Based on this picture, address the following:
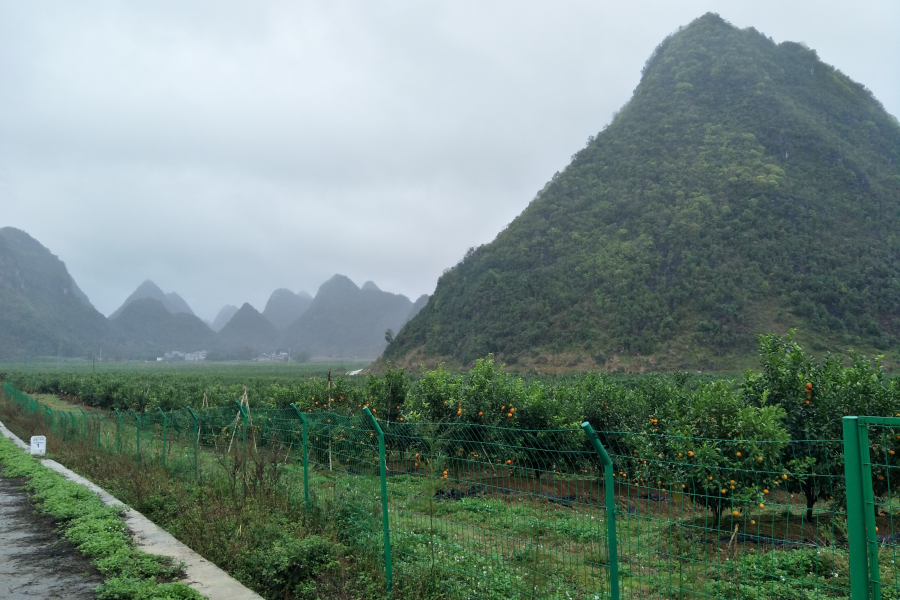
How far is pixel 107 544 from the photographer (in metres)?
6.18

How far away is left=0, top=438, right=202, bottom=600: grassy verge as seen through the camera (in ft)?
16.1

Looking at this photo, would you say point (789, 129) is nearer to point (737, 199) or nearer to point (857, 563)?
point (737, 199)

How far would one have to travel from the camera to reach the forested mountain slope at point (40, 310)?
138m

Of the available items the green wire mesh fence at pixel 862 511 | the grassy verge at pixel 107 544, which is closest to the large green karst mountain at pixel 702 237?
the grassy verge at pixel 107 544

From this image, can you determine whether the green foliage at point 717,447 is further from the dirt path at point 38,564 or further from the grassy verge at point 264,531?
the dirt path at point 38,564

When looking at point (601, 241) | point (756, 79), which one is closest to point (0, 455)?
point (601, 241)

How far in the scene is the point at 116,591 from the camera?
4.91 meters

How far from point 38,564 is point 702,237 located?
59.4 m

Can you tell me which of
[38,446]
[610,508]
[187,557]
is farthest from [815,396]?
[38,446]

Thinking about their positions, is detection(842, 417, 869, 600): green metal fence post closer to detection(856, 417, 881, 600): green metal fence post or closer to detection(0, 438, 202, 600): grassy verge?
detection(856, 417, 881, 600): green metal fence post

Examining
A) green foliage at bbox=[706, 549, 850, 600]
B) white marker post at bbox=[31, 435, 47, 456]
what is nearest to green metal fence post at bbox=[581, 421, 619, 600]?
green foliage at bbox=[706, 549, 850, 600]

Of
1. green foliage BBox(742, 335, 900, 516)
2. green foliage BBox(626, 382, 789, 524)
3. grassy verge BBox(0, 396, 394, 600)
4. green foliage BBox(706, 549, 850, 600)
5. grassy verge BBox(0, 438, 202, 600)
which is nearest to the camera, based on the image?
green foliage BBox(706, 549, 850, 600)

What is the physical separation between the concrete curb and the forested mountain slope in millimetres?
140943

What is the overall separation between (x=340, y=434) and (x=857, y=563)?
5799 millimetres
